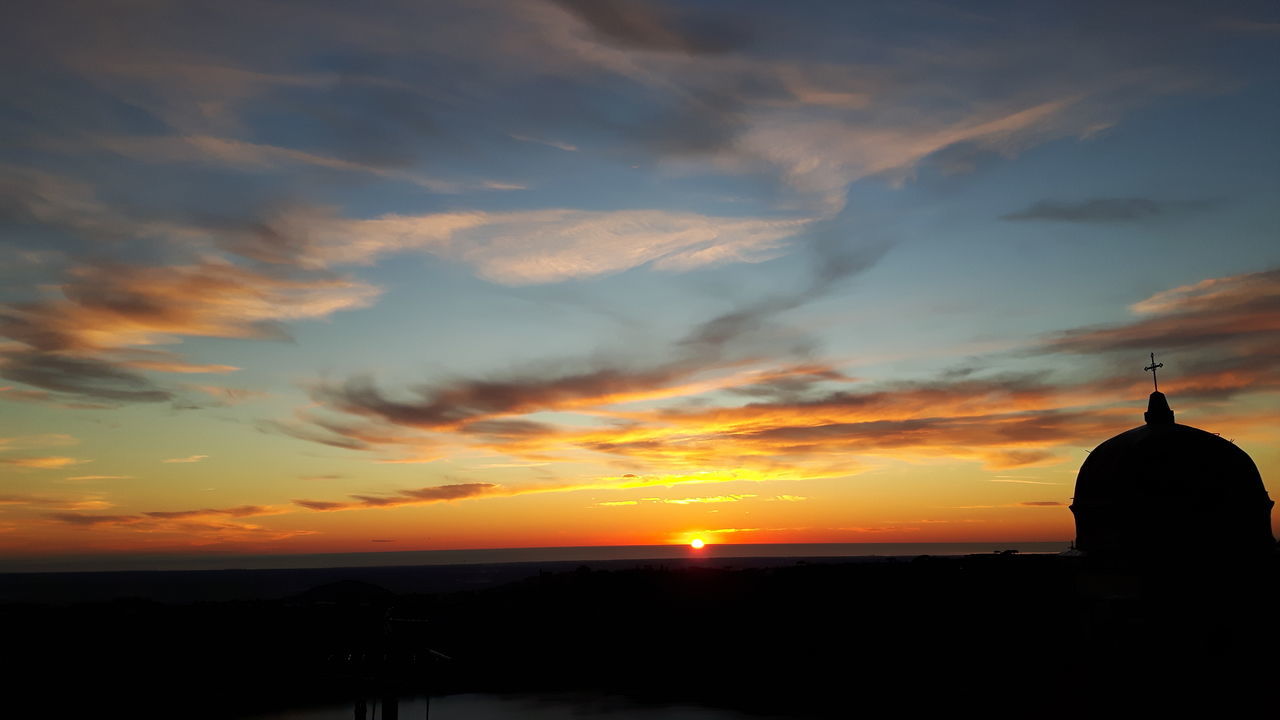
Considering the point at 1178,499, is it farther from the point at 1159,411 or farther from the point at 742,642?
the point at 742,642

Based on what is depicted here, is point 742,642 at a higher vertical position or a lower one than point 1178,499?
lower

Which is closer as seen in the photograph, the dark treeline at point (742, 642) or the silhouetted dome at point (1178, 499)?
the silhouetted dome at point (1178, 499)

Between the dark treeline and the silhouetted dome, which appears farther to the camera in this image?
the dark treeline

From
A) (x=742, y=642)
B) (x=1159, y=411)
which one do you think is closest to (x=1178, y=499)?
(x=1159, y=411)

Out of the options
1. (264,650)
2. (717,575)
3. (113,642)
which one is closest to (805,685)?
(717,575)

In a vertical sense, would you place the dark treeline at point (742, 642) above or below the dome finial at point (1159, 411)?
below
